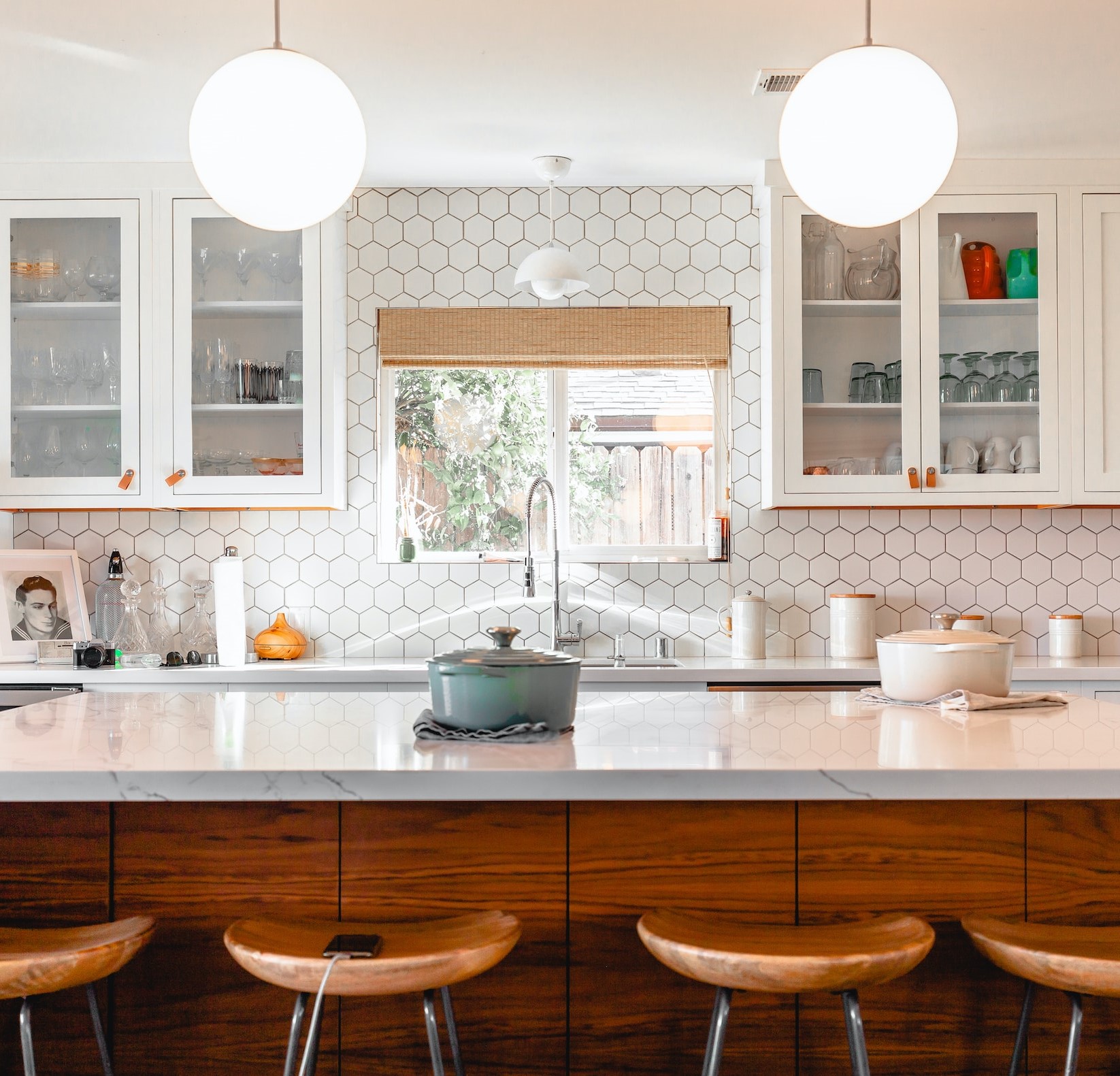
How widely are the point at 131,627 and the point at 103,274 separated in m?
1.20

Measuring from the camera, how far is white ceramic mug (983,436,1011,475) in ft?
11.4

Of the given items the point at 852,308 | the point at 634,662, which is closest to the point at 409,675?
the point at 634,662

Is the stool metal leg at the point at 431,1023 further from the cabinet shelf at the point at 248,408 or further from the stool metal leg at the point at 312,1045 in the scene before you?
the cabinet shelf at the point at 248,408

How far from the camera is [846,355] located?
353 cm

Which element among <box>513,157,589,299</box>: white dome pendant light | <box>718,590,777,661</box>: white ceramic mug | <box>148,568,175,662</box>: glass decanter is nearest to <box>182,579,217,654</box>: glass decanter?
<box>148,568,175,662</box>: glass decanter

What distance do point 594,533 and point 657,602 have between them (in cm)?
34

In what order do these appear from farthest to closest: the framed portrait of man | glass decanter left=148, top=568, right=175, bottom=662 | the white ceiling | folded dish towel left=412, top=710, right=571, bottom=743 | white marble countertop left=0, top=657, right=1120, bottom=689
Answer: glass decanter left=148, top=568, right=175, bottom=662
the framed portrait of man
white marble countertop left=0, top=657, right=1120, bottom=689
the white ceiling
folded dish towel left=412, top=710, right=571, bottom=743

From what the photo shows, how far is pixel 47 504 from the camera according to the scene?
3.52 m

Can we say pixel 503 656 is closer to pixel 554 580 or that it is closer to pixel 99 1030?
pixel 99 1030

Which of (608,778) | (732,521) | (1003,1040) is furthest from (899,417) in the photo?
(608,778)

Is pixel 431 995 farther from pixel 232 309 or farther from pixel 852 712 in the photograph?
pixel 232 309

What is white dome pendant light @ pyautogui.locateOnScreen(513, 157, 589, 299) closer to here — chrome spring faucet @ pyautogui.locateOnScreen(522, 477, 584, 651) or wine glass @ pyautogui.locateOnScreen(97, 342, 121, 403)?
chrome spring faucet @ pyautogui.locateOnScreen(522, 477, 584, 651)

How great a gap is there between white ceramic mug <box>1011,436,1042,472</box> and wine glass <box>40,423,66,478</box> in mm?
3105

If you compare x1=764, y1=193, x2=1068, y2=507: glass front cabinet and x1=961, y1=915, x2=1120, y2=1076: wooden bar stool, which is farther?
x1=764, y1=193, x2=1068, y2=507: glass front cabinet
